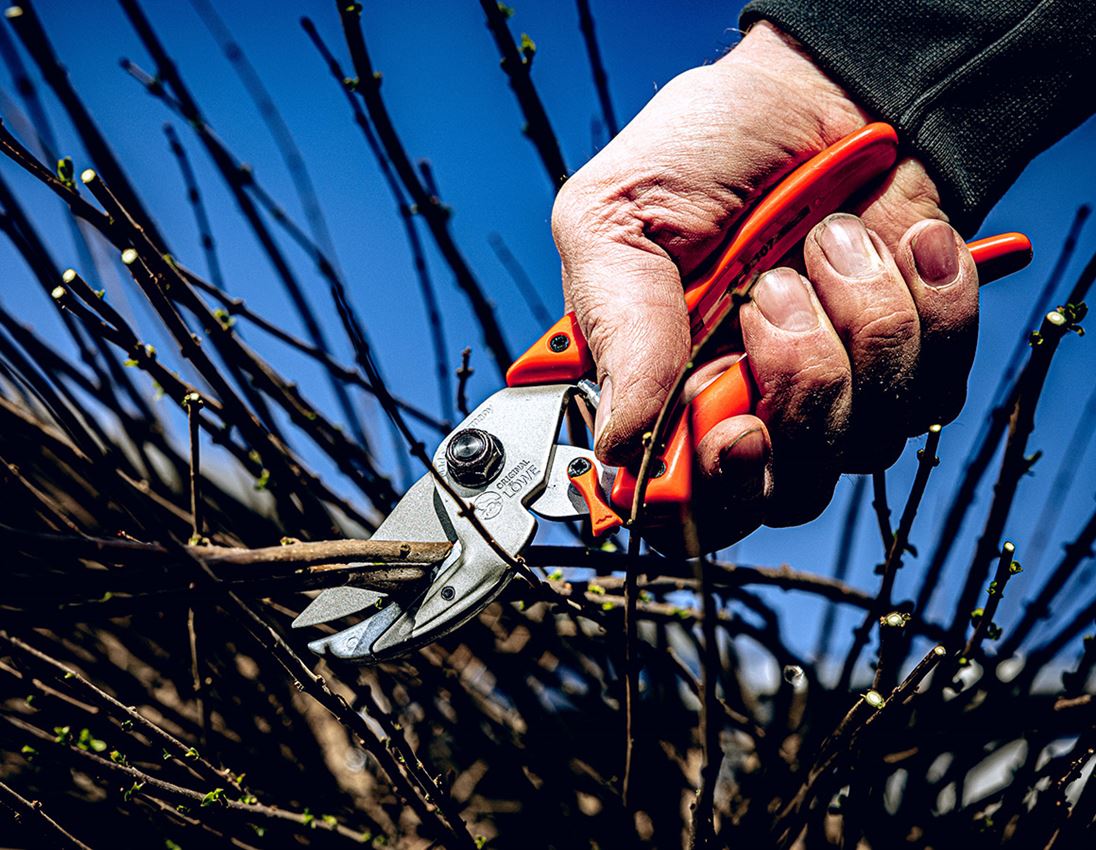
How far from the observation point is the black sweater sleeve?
141cm

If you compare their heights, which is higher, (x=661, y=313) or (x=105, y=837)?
(x=661, y=313)

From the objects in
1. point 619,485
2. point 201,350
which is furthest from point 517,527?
point 201,350

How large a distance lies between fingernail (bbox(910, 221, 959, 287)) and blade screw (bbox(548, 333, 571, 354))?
576 millimetres

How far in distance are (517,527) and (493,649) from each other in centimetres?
44

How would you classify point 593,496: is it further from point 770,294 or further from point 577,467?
point 770,294

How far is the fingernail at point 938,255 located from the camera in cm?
127

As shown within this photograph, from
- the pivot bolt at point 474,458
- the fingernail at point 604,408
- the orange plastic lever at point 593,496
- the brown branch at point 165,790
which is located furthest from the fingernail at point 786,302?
the brown branch at point 165,790

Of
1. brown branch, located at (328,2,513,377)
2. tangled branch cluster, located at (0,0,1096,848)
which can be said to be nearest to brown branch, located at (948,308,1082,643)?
tangled branch cluster, located at (0,0,1096,848)

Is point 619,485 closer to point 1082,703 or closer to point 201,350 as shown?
point 201,350

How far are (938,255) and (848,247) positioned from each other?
0.13 meters

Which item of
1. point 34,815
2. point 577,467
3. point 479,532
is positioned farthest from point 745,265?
point 34,815

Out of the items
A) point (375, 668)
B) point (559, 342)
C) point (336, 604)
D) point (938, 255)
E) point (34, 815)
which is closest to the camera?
point (34, 815)

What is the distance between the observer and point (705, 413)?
1249 millimetres

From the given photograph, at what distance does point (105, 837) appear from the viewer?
4.56 ft
